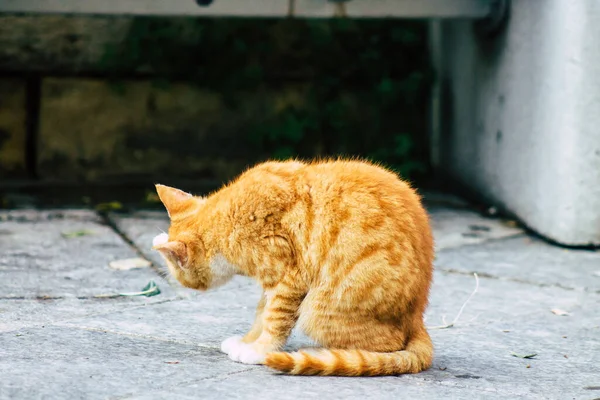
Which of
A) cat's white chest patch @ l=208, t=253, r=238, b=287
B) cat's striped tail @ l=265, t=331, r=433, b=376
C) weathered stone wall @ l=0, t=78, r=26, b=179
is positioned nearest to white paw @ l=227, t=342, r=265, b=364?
cat's striped tail @ l=265, t=331, r=433, b=376

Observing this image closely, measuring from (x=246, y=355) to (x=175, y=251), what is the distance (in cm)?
43

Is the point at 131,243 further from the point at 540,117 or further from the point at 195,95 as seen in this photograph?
the point at 540,117

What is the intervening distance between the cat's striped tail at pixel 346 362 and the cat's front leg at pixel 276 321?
10 cm

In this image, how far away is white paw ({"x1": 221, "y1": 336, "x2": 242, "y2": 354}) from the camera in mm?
3092

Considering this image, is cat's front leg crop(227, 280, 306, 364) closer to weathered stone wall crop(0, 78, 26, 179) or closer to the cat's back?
the cat's back

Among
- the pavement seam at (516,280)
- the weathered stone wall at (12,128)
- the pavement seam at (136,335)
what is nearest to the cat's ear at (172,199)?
the pavement seam at (136,335)

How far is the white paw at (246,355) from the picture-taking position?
9.80 ft

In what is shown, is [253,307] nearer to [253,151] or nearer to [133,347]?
[133,347]

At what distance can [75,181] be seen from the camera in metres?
6.85

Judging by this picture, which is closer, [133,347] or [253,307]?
[133,347]

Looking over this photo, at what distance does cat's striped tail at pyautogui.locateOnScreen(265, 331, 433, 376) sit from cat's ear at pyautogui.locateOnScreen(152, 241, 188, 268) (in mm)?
516

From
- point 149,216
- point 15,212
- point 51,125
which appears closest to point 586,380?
point 149,216

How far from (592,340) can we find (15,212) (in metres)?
3.74

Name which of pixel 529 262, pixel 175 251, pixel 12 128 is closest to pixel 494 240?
pixel 529 262
